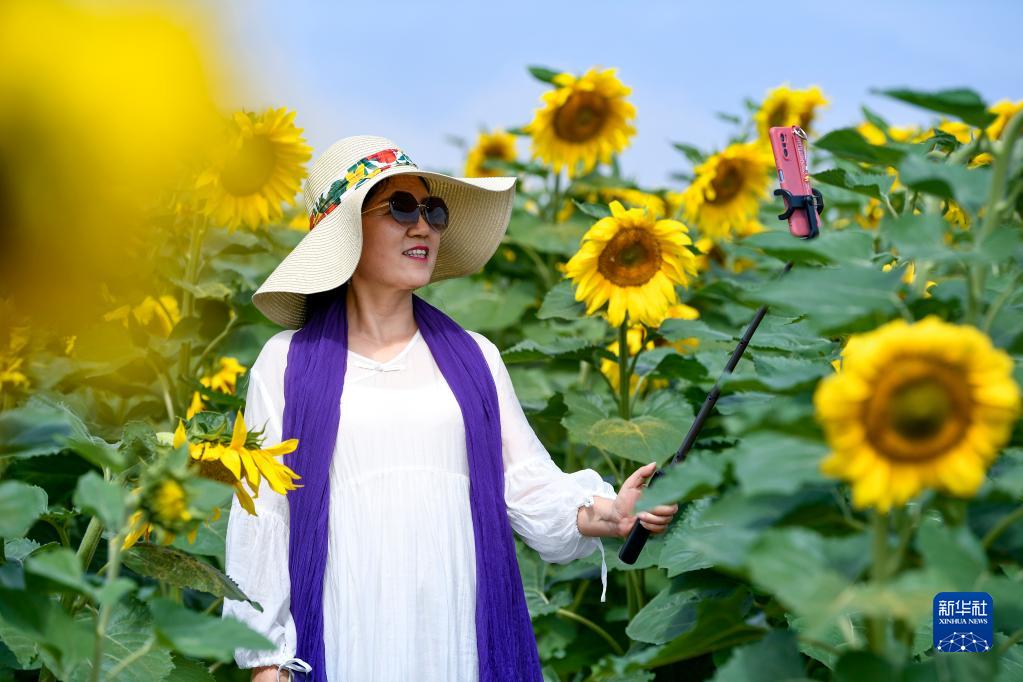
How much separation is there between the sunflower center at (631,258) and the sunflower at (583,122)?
865 mm

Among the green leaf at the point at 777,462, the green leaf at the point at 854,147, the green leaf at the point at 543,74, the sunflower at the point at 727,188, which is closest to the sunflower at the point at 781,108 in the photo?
the sunflower at the point at 727,188

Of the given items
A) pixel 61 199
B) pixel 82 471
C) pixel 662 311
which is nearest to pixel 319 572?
pixel 82 471

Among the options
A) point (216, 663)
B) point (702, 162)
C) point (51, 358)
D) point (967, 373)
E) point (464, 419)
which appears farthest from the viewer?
point (702, 162)

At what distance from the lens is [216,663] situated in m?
2.58

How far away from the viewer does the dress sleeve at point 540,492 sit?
2107mm

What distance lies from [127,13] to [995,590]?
3.63 feet

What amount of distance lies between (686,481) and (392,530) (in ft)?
3.08

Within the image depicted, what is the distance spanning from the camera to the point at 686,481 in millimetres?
1159

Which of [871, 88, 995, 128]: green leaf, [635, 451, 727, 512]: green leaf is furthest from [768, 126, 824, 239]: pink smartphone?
[635, 451, 727, 512]: green leaf

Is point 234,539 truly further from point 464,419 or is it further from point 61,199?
point 61,199

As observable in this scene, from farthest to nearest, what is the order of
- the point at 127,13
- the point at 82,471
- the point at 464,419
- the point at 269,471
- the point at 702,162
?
the point at 702,162, the point at 82,471, the point at 464,419, the point at 269,471, the point at 127,13

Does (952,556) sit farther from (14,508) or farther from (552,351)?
(552,351)

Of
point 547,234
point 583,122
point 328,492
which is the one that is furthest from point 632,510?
point 583,122

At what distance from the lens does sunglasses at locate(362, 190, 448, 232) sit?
217 centimetres
